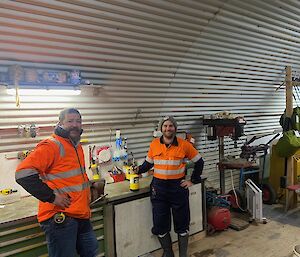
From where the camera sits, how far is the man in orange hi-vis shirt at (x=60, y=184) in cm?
195

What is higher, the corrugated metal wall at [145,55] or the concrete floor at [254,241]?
the corrugated metal wall at [145,55]

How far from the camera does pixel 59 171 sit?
2068 millimetres

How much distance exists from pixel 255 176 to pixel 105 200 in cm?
353

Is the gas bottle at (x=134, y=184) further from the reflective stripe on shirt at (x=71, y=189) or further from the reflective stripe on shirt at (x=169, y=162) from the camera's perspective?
the reflective stripe on shirt at (x=71, y=189)

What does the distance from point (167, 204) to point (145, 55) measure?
5.29ft

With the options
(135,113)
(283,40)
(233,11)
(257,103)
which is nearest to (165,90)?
(135,113)

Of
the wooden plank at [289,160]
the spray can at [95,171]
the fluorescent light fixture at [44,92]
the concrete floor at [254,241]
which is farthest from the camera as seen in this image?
the wooden plank at [289,160]

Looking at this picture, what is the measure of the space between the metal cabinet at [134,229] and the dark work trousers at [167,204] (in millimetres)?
151

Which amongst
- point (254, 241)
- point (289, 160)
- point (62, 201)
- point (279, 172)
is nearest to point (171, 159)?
point (62, 201)

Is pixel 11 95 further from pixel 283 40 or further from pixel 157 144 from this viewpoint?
pixel 283 40

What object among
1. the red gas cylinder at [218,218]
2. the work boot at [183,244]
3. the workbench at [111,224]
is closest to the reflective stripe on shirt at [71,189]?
the workbench at [111,224]

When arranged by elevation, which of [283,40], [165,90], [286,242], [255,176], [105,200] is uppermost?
[283,40]

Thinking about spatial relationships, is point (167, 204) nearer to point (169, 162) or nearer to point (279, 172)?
point (169, 162)

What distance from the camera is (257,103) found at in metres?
5.08
